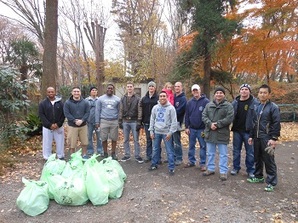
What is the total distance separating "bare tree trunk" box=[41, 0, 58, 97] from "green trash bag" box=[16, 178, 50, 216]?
5322 millimetres

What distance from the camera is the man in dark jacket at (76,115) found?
5531 millimetres

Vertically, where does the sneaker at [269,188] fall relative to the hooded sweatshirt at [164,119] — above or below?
below

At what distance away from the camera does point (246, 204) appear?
360 cm

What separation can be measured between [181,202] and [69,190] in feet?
5.19

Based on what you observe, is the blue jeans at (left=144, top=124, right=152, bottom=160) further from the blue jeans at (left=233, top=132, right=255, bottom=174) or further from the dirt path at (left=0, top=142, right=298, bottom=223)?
the blue jeans at (left=233, top=132, right=255, bottom=174)

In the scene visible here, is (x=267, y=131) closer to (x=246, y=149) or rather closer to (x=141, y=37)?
(x=246, y=149)

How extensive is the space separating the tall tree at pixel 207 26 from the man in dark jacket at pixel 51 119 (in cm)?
691

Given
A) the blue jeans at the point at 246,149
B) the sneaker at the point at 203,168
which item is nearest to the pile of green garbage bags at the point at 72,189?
the sneaker at the point at 203,168

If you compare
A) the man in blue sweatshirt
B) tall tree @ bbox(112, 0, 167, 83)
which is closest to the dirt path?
the man in blue sweatshirt

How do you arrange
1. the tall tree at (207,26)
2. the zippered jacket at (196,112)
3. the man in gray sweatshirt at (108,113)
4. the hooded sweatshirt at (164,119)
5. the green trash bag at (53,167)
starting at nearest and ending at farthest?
1. the green trash bag at (53,167)
2. the hooded sweatshirt at (164,119)
3. the zippered jacket at (196,112)
4. the man in gray sweatshirt at (108,113)
5. the tall tree at (207,26)

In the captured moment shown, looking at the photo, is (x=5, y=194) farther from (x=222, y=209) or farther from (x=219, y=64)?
(x=219, y=64)

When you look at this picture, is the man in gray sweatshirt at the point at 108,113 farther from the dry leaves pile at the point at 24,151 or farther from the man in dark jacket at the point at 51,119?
the dry leaves pile at the point at 24,151

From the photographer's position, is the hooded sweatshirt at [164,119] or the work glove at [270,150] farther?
the hooded sweatshirt at [164,119]

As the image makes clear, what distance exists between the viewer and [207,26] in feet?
34.1
